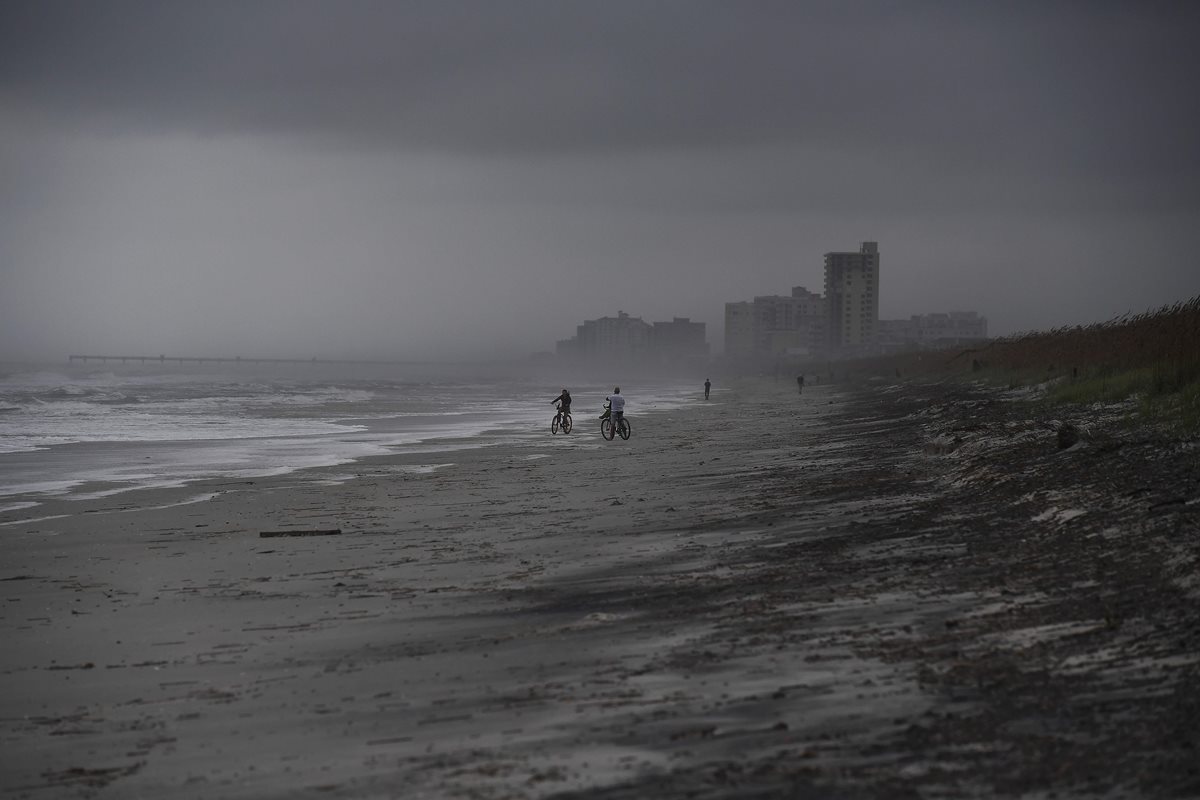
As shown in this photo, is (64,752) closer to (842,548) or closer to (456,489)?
(842,548)

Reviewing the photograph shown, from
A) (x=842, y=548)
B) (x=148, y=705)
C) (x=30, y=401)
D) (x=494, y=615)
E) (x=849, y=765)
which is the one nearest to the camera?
(x=849, y=765)

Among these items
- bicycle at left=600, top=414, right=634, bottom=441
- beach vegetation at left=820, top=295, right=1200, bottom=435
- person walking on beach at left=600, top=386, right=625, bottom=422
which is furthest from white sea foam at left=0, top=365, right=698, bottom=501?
beach vegetation at left=820, top=295, right=1200, bottom=435

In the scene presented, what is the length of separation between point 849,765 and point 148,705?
13.5 ft

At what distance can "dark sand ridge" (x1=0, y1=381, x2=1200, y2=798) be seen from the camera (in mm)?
4648

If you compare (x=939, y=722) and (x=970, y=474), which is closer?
(x=939, y=722)

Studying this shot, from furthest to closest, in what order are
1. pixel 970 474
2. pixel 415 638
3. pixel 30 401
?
pixel 30 401, pixel 970 474, pixel 415 638

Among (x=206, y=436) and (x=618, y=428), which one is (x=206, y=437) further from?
(x=618, y=428)

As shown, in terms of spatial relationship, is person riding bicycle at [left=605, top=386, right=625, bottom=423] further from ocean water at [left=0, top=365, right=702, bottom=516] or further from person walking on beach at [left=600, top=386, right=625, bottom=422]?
ocean water at [left=0, top=365, right=702, bottom=516]

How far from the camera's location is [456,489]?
17.4 m

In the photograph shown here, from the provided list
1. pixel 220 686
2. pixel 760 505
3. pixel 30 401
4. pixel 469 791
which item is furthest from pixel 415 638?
pixel 30 401

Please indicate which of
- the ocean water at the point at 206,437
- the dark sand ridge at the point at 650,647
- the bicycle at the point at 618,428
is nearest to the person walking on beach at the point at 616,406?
the bicycle at the point at 618,428

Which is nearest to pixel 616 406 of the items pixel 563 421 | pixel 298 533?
pixel 563 421

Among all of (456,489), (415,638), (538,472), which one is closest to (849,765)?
(415,638)

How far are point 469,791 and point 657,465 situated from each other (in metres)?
16.2
